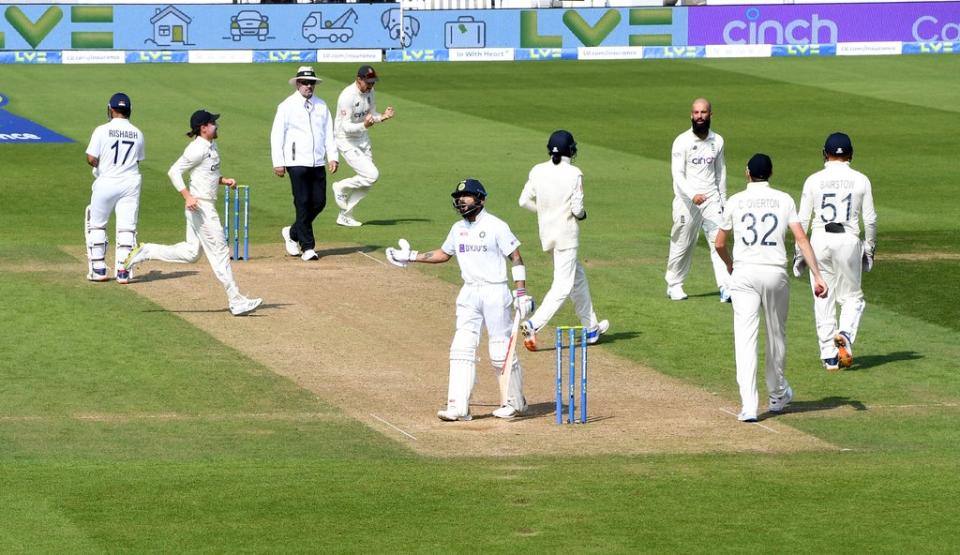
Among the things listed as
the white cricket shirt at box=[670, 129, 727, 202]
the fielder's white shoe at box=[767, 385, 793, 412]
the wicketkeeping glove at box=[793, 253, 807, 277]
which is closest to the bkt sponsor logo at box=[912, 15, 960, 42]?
the white cricket shirt at box=[670, 129, 727, 202]

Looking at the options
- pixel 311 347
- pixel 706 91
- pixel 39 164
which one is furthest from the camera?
pixel 706 91

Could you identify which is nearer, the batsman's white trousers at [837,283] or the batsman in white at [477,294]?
the batsman in white at [477,294]

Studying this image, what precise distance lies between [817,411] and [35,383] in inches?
274

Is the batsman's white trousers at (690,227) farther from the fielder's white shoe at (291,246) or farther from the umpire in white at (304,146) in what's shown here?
the fielder's white shoe at (291,246)

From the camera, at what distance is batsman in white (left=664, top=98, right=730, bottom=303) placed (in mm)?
18875

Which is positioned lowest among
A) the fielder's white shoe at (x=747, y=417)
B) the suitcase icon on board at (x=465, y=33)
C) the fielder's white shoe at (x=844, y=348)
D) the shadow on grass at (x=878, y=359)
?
the fielder's white shoe at (x=747, y=417)

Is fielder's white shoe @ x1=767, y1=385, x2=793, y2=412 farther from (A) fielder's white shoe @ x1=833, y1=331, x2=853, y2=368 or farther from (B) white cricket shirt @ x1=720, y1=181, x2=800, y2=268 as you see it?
(A) fielder's white shoe @ x1=833, y1=331, x2=853, y2=368

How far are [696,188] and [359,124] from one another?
624cm

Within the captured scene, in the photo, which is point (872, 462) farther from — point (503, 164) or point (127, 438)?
point (503, 164)

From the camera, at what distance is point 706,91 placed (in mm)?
42125

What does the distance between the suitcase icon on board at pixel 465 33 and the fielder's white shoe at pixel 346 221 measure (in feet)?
77.5

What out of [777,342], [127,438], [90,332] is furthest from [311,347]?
[777,342]

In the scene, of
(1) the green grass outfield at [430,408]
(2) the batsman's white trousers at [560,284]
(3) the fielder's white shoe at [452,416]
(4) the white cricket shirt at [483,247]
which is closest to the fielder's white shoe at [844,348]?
(1) the green grass outfield at [430,408]

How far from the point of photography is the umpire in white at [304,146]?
21.4 meters
